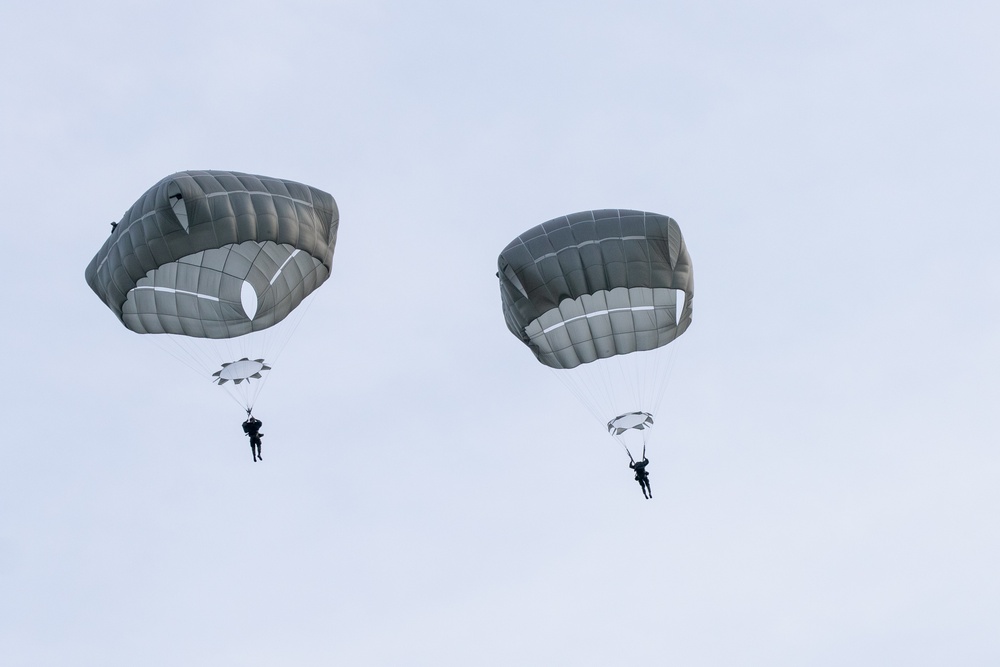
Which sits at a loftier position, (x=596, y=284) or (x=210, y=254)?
(x=210, y=254)

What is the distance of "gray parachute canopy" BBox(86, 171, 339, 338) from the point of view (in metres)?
32.2

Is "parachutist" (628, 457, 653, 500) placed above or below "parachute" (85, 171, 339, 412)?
below

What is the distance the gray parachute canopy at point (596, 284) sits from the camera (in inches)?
1314

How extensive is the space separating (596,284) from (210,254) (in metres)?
7.87

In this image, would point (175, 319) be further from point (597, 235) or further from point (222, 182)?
point (597, 235)

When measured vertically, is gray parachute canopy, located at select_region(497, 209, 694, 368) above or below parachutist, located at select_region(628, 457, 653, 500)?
above

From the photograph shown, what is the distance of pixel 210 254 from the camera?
32781 mm

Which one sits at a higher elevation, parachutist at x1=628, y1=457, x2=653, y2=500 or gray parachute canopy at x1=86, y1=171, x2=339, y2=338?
gray parachute canopy at x1=86, y1=171, x2=339, y2=338

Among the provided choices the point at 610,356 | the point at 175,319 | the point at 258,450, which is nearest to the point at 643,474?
the point at 610,356

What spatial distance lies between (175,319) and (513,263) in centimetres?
705

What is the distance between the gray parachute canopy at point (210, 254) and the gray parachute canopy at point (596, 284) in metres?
4.33

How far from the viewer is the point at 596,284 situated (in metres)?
33.4

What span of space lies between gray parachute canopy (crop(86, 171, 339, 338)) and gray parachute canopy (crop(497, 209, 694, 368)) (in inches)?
170

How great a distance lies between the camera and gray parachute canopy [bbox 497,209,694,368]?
109 feet
